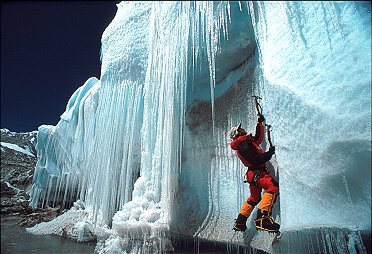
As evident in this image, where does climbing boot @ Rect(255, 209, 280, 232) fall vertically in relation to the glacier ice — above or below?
below

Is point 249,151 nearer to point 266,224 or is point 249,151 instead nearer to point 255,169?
point 255,169

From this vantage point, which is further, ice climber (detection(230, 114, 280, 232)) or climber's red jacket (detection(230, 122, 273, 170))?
climber's red jacket (detection(230, 122, 273, 170))

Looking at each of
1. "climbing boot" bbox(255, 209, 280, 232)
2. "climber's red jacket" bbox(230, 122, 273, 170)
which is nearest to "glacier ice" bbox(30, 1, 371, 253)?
"climbing boot" bbox(255, 209, 280, 232)

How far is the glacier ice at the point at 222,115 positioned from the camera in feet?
11.0

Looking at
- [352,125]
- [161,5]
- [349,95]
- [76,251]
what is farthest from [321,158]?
[76,251]

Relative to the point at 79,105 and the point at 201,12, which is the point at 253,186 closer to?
the point at 201,12

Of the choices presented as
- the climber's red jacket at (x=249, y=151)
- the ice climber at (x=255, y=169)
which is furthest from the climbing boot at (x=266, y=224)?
the climber's red jacket at (x=249, y=151)

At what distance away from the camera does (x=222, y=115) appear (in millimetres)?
6168

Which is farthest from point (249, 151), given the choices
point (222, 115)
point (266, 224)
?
point (222, 115)

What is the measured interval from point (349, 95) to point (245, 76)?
105 inches

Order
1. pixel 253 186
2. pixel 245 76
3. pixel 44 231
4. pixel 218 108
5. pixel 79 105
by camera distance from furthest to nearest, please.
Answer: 1. pixel 79 105
2. pixel 44 231
3. pixel 218 108
4. pixel 245 76
5. pixel 253 186

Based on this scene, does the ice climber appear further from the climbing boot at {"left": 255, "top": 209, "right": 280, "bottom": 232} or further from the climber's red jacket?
the climbing boot at {"left": 255, "top": 209, "right": 280, "bottom": 232}

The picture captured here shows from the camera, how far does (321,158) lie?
3424 mm

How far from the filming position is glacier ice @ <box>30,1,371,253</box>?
3.37 m
